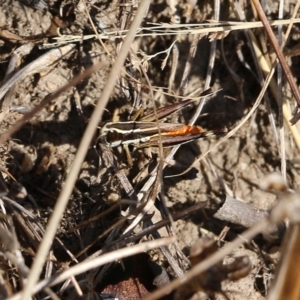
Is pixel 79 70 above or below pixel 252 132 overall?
above

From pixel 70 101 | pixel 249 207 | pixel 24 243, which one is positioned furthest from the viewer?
pixel 70 101

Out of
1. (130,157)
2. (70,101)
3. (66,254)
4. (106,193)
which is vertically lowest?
(66,254)

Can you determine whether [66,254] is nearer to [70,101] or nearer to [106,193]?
[106,193]

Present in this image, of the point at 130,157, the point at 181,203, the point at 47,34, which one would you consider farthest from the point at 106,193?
the point at 47,34

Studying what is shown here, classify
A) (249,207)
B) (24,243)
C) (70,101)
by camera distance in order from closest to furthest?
(24,243)
(249,207)
(70,101)
